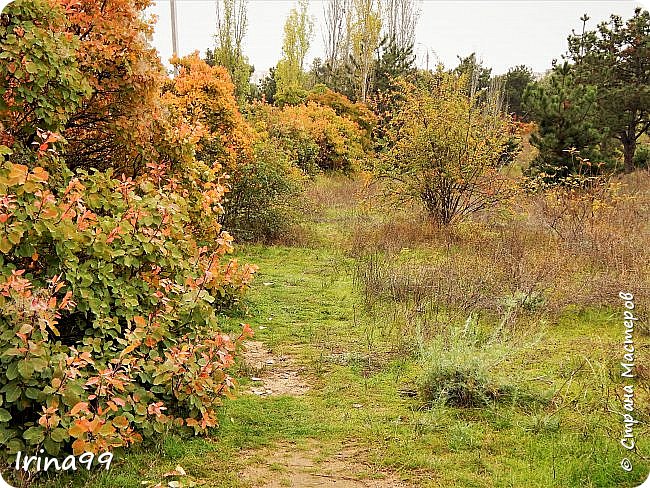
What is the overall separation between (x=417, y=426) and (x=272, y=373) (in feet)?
4.80

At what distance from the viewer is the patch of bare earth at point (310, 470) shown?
143 inches

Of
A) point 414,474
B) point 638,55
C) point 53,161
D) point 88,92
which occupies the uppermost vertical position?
point 638,55

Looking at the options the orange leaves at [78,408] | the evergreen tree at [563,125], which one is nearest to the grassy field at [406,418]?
the orange leaves at [78,408]

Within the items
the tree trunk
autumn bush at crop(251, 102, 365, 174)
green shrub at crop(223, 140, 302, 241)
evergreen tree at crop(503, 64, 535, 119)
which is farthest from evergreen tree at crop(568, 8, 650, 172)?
evergreen tree at crop(503, 64, 535, 119)

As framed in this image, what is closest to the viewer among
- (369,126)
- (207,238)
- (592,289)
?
(207,238)

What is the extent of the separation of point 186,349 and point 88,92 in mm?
1631

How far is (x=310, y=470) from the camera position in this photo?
3775 mm

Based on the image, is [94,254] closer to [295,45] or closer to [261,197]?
[261,197]

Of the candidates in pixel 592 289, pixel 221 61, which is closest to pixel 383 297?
pixel 592 289

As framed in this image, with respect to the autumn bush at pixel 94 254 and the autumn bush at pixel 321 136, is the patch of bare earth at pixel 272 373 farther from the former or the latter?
the autumn bush at pixel 321 136

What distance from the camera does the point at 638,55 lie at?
60.0ft

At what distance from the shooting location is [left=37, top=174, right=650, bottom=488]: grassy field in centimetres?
368

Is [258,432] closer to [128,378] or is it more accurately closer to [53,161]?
[128,378]

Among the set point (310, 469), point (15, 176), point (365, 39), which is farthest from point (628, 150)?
point (15, 176)
